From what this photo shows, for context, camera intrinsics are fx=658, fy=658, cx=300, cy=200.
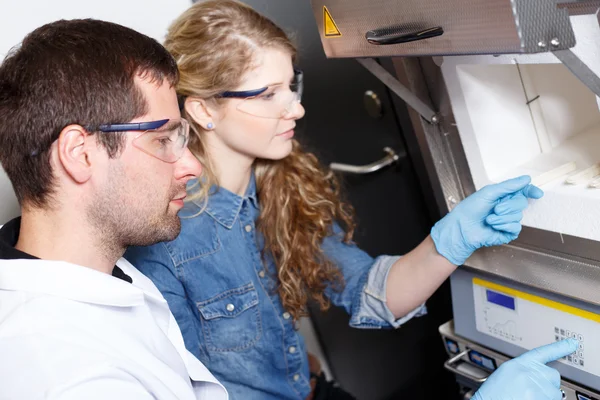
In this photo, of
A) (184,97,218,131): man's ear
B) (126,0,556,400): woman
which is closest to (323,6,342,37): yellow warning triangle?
(126,0,556,400): woman

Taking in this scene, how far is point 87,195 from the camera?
1095 mm

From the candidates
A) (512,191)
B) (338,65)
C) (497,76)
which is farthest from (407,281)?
(338,65)

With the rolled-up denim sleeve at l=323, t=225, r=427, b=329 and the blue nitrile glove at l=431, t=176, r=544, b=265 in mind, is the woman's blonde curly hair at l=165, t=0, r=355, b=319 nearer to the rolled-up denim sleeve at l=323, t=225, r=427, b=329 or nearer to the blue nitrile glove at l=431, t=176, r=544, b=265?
the rolled-up denim sleeve at l=323, t=225, r=427, b=329

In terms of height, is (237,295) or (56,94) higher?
(56,94)

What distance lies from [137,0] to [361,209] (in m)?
0.93

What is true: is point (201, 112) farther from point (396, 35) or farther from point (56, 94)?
point (396, 35)

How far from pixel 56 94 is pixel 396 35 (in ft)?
1.80

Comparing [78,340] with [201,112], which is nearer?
[78,340]

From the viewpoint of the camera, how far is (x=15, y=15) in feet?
4.93

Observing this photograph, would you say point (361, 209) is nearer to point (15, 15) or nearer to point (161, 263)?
point (161, 263)

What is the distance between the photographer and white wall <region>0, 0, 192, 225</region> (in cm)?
148

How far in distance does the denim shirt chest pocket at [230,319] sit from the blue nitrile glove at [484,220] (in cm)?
47

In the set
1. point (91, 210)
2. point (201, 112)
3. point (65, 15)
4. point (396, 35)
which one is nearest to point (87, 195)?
point (91, 210)

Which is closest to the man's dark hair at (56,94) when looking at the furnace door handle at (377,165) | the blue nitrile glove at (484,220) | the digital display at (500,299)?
the blue nitrile glove at (484,220)
